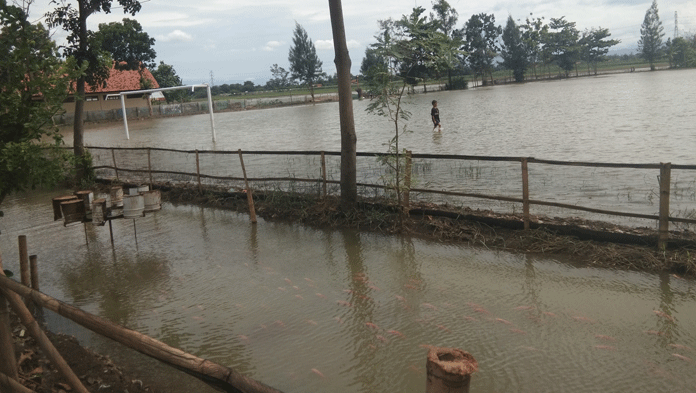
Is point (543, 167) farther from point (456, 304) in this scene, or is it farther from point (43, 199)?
point (43, 199)

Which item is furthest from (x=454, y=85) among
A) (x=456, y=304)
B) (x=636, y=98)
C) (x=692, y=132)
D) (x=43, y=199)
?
(x=456, y=304)

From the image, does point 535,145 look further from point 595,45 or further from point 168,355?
point 595,45

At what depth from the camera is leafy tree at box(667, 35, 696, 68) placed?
87.4 meters

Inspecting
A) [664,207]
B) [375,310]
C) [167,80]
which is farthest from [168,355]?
[167,80]

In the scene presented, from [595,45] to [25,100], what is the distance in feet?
333

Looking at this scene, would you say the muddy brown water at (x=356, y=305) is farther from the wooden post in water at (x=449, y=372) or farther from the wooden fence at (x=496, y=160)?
the wooden post in water at (x=449, y=372)

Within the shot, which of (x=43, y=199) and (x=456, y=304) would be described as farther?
(x=43, y=199)

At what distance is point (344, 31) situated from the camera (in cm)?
1045

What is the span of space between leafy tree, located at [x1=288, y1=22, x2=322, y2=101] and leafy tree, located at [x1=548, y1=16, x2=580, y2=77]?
128ft

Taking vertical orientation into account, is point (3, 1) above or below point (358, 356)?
above

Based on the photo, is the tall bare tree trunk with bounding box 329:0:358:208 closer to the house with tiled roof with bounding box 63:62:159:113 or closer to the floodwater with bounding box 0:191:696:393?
the floodwater with bounding box 0:191:696:393

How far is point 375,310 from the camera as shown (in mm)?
6371

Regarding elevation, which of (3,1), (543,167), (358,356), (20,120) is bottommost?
(358,356)

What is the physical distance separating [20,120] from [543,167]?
8.85 m
